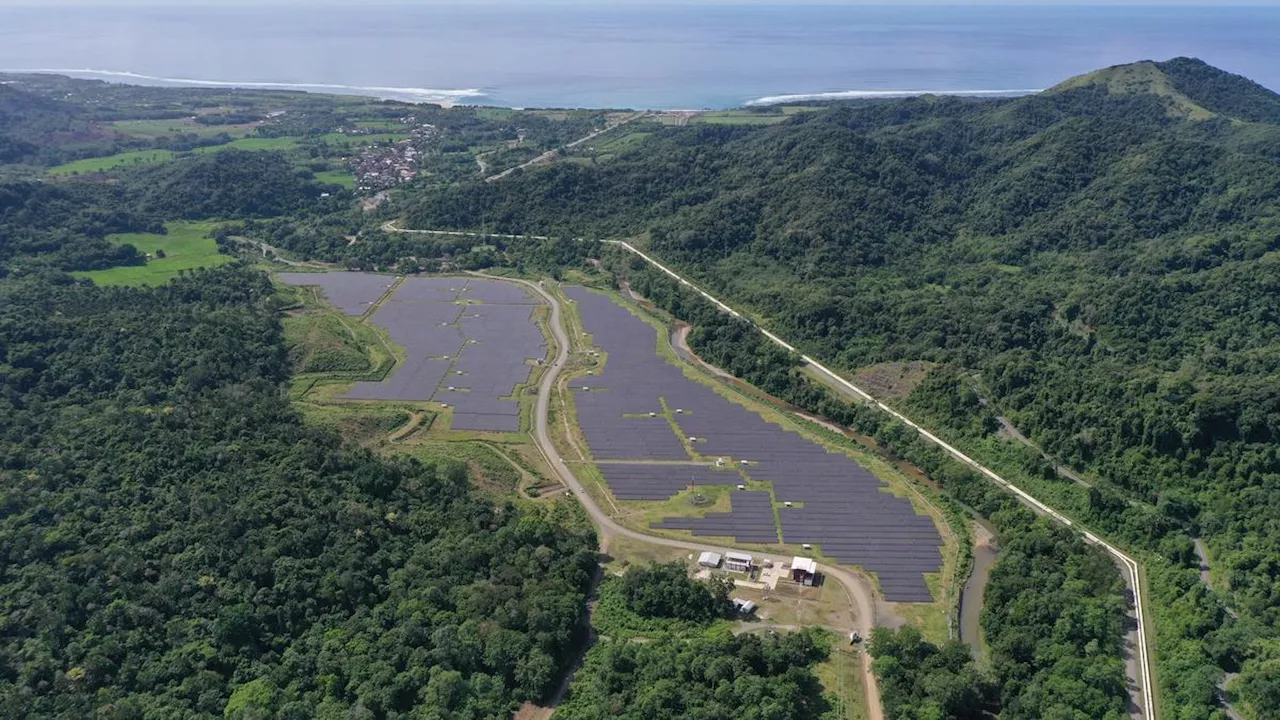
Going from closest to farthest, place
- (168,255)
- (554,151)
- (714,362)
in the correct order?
(714,362)
(168,255)
(554,151)

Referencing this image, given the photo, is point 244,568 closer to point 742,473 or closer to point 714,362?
point 742,473

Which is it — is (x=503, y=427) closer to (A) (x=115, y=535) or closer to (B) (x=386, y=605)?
(B) (x=386, y=605)

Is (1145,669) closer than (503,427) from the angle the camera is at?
Yes

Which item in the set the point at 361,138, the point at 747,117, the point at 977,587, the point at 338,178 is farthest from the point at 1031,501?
the point at 361,138

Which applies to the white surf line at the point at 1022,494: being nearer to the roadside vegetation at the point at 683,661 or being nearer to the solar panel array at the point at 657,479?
the roadside vegetation at the point at 683,661

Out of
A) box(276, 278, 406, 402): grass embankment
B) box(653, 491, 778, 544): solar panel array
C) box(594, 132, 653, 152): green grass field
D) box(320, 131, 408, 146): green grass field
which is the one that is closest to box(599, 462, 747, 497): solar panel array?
box(653, 491, 778, 544): solar panel array

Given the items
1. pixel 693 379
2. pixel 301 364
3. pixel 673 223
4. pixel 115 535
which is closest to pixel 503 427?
pixel 693 379

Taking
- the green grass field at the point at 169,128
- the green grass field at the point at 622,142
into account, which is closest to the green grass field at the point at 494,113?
the green grass field at the point at 622,142

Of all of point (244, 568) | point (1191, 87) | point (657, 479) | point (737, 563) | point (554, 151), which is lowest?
point (244, 568)
